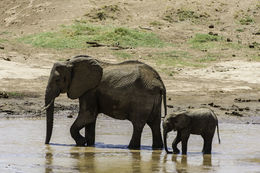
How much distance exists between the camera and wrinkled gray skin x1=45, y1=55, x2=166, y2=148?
1430 centimetres

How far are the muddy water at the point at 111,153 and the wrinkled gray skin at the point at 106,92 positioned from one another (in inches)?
20.9

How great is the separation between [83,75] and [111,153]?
203 centimetres

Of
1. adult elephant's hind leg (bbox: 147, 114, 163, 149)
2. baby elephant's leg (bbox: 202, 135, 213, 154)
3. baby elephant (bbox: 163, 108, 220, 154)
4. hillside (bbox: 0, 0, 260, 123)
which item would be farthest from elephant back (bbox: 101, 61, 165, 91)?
hillside (bbox: 0, 0, 260, 123)

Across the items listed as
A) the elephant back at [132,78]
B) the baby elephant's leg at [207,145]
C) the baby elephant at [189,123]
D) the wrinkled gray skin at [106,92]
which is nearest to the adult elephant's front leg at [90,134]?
the wrinkled gray skin at [106,92]

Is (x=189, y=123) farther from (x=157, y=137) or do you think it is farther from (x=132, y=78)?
(x=132, y=78)

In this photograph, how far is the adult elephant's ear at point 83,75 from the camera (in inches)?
567

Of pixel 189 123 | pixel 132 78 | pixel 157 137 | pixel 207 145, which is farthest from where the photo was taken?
pixel 157 137

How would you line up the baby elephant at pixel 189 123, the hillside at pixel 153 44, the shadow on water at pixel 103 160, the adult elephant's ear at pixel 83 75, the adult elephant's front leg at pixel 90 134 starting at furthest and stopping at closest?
the hillside at pixel 153 44
the adult elephant's front leg at pixel 90 134
the adult elephant's ear at pixel 83 75
the baby elephant at pixel 189 123
the shadow on water at pixel 103 160

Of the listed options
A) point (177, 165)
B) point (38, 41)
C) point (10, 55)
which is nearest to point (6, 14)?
point (38, 41)

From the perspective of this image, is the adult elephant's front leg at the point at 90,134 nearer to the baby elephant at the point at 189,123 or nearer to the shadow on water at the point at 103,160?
the shadow on water at the point at 103,160

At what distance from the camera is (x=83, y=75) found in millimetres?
14477

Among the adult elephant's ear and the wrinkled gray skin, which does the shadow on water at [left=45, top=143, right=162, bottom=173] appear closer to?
the wrinkled gray skin

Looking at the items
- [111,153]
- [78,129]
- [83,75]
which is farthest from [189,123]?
[83,75]

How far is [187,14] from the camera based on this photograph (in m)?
38.5
